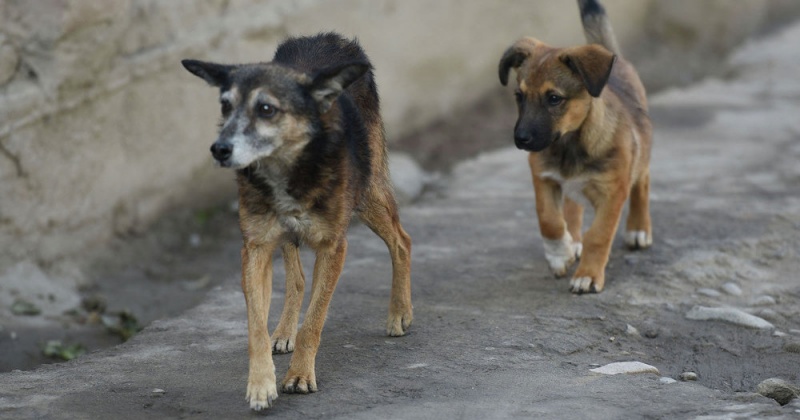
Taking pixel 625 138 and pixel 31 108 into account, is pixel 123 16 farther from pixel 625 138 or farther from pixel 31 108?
pixel 625 138

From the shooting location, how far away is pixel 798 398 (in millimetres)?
4832

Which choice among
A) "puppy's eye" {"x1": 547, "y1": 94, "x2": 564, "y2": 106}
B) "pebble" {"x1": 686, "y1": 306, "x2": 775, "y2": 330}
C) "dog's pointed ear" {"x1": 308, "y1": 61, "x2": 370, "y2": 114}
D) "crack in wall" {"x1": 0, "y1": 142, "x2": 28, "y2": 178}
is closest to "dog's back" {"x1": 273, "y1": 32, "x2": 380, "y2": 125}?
"dog's pointed ear" {"x1": 308, "y1": 61, "x2": 370, "y2": 114}

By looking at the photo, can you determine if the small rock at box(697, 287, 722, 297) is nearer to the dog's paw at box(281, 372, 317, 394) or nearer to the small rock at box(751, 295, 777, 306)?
the small rock at box(751, 295, 777, 306)

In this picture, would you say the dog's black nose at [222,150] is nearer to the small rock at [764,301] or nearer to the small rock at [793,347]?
the small rock at [793,347]

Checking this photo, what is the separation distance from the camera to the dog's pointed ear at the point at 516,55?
663cm

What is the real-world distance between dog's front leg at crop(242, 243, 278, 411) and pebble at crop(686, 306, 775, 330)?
8.12 ft

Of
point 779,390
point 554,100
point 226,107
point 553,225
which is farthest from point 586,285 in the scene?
point 226,107

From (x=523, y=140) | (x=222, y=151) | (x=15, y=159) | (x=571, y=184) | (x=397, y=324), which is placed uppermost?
(x=222, y=151)

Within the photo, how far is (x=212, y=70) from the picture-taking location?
491 centimetres

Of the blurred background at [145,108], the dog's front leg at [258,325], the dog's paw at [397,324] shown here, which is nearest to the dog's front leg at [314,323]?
the dog's front leg at [258,325]

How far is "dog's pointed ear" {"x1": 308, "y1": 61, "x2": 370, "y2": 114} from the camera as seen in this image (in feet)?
15.9

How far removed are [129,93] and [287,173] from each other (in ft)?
11.6

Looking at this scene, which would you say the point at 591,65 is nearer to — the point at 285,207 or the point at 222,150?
the point at 285,207

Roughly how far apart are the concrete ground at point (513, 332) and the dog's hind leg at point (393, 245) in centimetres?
12
